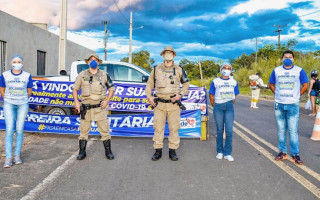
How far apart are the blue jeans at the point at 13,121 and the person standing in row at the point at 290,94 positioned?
15.0 ft

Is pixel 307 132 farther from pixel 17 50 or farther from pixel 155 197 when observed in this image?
pixel 17 50

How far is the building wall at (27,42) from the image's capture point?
661 inches

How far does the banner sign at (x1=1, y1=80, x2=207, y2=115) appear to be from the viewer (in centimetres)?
851

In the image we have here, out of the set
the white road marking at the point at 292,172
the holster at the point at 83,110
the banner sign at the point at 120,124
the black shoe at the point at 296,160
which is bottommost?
the white road marking at the point at 292,172

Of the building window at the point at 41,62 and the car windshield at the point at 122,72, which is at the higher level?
the building window at the point at 41,62

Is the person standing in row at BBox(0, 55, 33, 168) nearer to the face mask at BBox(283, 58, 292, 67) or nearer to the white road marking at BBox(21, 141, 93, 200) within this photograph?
the white road marking at BBox(21, 141, 93, 200)

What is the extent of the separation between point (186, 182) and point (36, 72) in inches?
748

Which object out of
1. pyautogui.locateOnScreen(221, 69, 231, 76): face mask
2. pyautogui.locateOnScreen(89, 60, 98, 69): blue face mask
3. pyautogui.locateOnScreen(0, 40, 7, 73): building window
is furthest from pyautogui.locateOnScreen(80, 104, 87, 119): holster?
pyautogui.locateOnScreen(0, 40, 7, 73): building window

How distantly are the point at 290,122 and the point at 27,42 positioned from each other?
17.7m

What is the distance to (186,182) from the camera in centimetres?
454

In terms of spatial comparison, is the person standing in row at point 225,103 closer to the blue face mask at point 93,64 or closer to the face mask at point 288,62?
the face mask at point 288,62

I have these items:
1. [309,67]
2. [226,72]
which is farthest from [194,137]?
[309,67]

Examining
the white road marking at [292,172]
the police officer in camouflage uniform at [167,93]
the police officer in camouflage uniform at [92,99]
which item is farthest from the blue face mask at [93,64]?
the white road marking at [292,172]

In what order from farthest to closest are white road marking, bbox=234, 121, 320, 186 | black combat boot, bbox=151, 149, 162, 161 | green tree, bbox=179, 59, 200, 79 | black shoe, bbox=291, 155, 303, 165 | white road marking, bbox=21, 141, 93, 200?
green tree, bbox=179, 59, 200, 79, black combat boot, bbox=151, 149, 162, 161, black shoe, bbox=291, 155, 303, 165, white road marking, bbox=234, 121, 320, 186, white road marking, bbox=21, 141, 93, 200
